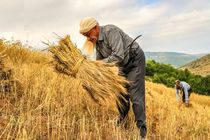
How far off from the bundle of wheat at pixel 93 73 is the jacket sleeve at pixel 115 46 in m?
0.10

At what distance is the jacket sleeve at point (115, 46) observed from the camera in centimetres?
546

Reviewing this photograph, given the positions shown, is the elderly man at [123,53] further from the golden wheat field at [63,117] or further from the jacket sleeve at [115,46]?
the golden wheat field at [63,117]

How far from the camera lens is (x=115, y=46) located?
18.0 feet

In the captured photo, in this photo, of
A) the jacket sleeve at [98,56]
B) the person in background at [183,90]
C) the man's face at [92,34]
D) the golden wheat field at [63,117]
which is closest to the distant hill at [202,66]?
the person in background at [183,90]

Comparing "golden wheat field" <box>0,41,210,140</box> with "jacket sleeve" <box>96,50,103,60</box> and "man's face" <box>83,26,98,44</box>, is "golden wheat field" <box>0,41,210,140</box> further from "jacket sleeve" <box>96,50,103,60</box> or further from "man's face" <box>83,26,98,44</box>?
"man's face" <box>83,26,98,44</box>

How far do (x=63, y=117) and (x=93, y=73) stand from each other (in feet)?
2.23

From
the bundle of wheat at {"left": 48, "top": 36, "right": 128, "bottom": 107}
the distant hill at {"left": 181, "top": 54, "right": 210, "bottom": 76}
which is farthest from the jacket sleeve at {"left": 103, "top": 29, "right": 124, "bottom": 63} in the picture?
the distant hill at {"left": 181, "top": 54, "right": 210, "bottom": 76}

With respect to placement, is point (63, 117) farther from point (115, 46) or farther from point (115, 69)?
point (115, 46)

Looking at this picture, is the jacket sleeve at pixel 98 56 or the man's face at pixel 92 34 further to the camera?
the jacket sleeve at pixel 98 56

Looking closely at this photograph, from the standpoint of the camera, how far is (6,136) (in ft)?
14.0

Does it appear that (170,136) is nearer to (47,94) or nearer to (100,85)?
(100,85)

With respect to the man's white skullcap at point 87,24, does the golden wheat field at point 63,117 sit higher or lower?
lower

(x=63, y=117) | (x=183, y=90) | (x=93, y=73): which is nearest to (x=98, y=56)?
(x=93, y=73)

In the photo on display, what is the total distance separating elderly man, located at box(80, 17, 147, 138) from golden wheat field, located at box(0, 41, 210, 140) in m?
0.34
